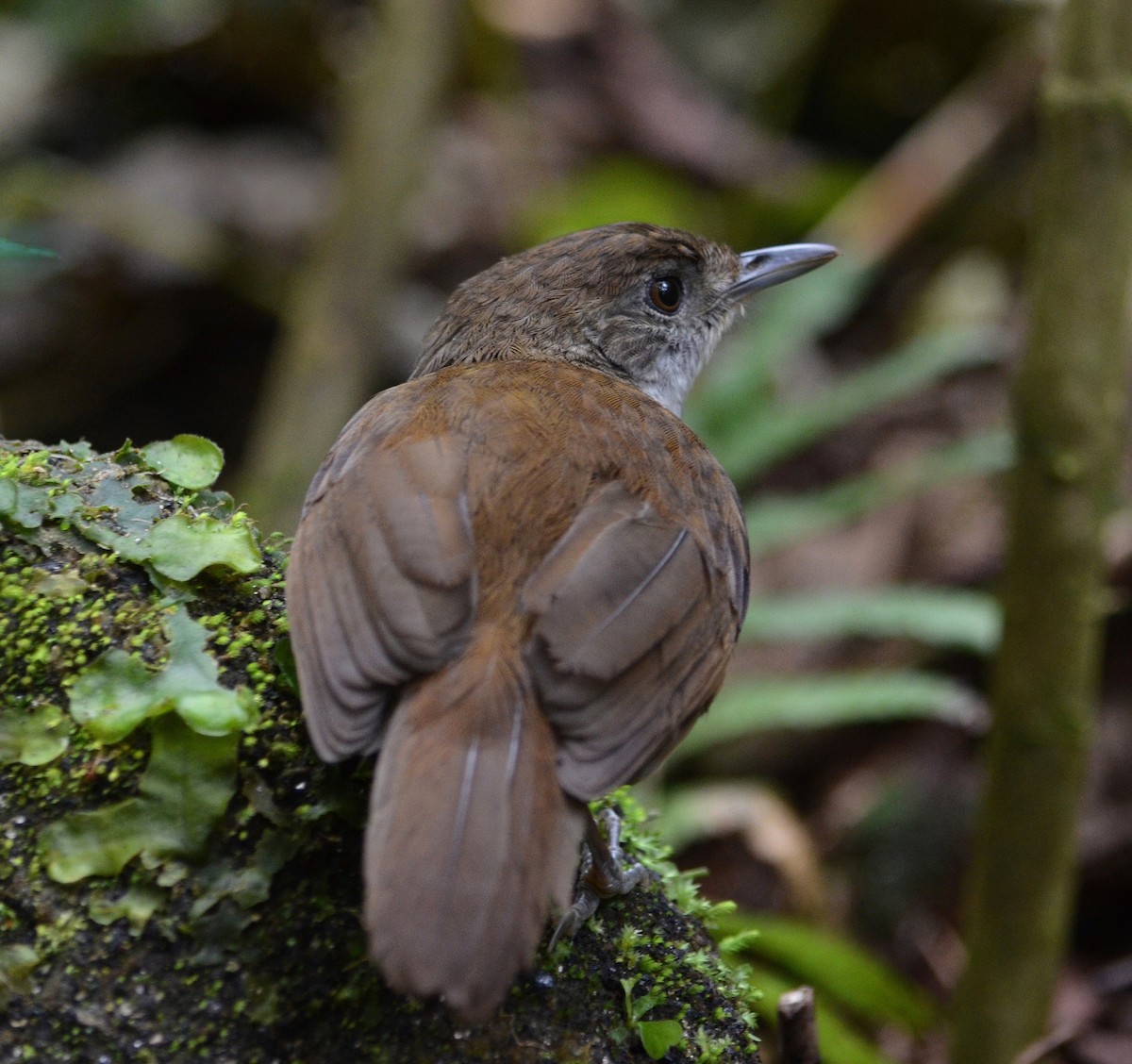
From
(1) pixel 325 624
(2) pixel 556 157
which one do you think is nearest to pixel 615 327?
(1) pixel 325 624

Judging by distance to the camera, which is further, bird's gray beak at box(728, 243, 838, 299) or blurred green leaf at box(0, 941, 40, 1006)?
bird's gray beak at box(728, 243, 838, 299)

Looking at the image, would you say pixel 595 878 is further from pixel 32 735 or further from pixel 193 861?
pixel 32 735

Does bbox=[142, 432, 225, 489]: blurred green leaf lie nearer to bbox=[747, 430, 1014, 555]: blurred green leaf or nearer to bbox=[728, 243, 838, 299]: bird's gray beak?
bbox=[728, 243, 838, 299]: bird's gray beak

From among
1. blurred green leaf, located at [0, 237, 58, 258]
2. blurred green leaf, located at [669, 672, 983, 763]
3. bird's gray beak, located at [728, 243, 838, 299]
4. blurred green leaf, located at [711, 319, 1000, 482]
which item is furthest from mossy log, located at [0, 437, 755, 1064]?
blurred green leaf, located at [711, 319, 1000, 482]

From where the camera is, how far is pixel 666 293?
420 centimetres

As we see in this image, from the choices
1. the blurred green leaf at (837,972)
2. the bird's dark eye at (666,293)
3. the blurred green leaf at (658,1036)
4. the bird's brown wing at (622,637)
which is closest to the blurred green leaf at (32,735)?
the bird's brown wing at (622,637)

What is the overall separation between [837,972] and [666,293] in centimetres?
232

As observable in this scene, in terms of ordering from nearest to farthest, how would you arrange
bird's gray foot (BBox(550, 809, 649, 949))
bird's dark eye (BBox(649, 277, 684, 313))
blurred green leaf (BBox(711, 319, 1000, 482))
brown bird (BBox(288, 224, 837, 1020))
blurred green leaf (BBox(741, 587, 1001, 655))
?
brown bird (BBox(288, 224, 837, 1020)) < bird's gray foot (BBox(550, 809, 649, 949)) < bird's dark eye (BBox(649, 277, 684, 313)) < blurred green leaf (BBox(741, 587, 1001, 655)) < blurred green leaf (BBox(711, 319, 1000, 482))

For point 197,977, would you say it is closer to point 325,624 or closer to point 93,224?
point 325,624

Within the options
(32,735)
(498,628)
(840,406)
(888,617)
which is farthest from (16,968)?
(840,406)

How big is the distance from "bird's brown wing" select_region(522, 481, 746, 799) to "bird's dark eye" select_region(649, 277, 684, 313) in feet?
4.89

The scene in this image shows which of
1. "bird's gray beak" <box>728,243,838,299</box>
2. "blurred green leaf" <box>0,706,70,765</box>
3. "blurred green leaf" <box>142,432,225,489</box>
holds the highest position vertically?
"bird's gray beak" <box>728,243,838,299</box>

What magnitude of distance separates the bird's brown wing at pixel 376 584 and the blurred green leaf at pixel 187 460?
30 cm

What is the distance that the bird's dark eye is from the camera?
4176 millimetres
